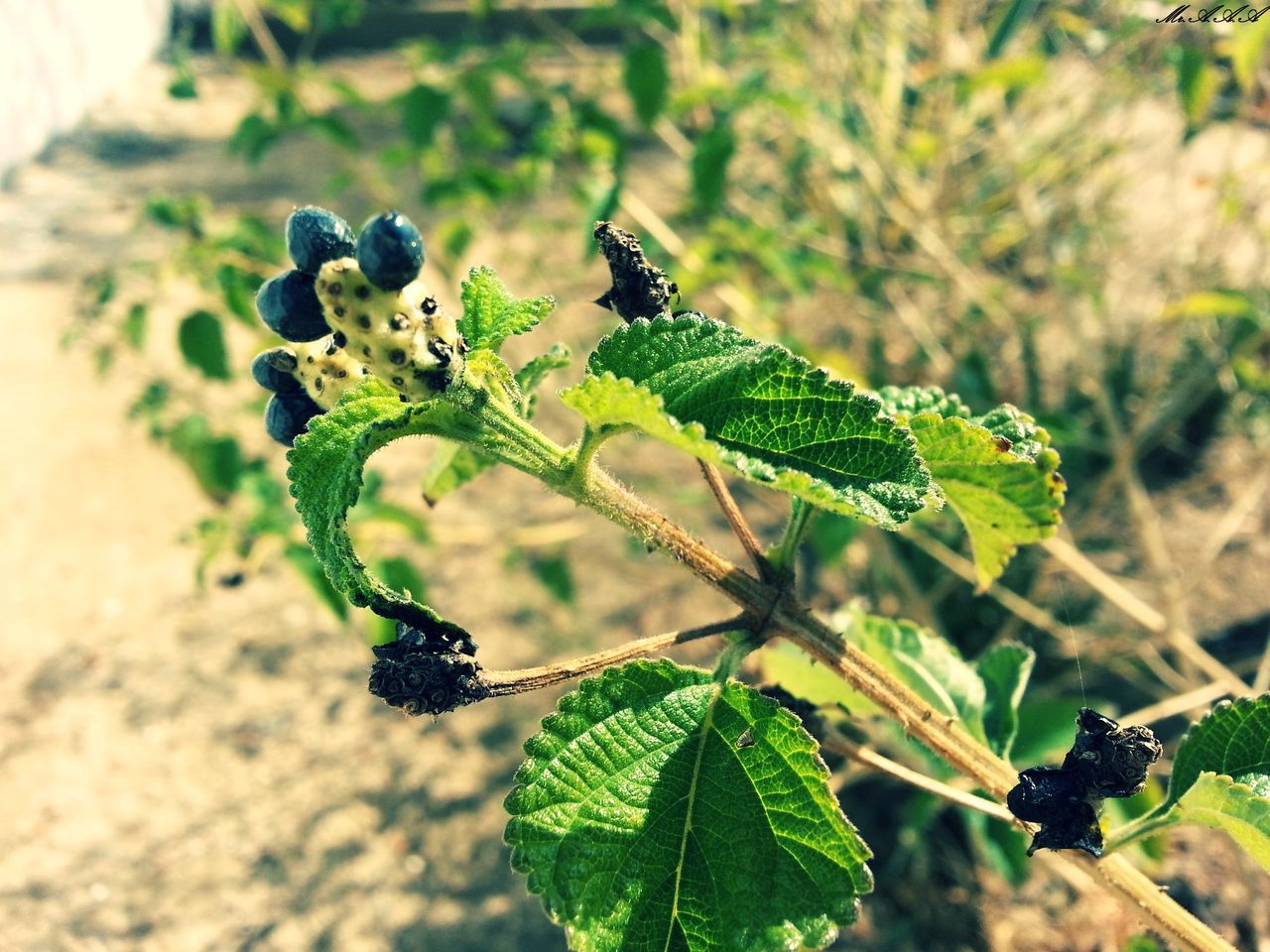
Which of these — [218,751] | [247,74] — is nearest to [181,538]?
[218,751]

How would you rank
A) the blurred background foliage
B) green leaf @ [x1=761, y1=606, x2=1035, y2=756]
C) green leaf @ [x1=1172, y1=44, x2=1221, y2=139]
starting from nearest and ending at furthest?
1. green leaf @ [x1=761, y1=606, x2=1035, y2=756]
2. green leaf @ [x1=1172, y1=44, x2=1221, y2=139]
3. the blurred background foliage

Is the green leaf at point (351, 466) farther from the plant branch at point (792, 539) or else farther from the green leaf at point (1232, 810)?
the green leaf at point (1232, 810)

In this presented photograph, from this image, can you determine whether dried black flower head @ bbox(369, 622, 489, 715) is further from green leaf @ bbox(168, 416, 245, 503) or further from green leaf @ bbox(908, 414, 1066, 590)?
green leaf @ bbox(168, 416, 245, 503)

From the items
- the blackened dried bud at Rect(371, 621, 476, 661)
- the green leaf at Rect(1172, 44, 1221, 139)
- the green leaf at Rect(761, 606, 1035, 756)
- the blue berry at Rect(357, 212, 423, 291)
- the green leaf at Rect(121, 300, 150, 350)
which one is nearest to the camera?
the blue berry at Rect(357, 212, 423, 291)

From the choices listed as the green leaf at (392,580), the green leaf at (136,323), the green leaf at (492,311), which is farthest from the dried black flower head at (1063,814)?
the green leaf at (136,323)

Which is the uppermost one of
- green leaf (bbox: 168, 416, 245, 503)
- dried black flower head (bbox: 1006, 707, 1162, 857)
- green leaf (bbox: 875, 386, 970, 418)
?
green leaf (bbox: 875, 386, 970, 418)

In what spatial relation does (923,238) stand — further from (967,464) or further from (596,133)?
(967,464)

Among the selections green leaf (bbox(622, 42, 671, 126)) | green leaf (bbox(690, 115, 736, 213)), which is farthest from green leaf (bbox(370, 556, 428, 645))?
green leaf (bbox(622, 42, 671, 126))
